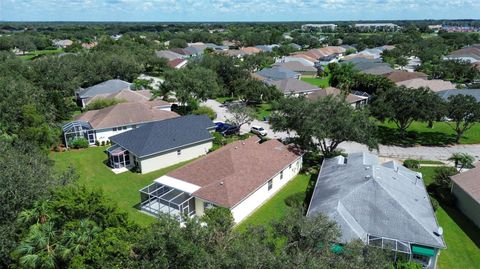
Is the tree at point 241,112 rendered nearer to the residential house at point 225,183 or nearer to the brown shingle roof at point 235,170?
the brown shingle roof at point 235,170

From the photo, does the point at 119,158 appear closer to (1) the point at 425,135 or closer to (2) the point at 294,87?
(1) the point at 425,135

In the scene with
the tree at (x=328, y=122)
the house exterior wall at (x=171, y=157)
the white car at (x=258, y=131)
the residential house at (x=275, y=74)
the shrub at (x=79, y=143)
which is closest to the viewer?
the tree at (x=328, y=122)

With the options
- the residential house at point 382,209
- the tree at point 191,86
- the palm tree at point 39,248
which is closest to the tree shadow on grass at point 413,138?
the residential house at point 382,209

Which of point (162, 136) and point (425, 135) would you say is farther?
point (425, 135)

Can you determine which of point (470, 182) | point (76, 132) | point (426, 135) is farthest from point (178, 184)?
point (426, 135)

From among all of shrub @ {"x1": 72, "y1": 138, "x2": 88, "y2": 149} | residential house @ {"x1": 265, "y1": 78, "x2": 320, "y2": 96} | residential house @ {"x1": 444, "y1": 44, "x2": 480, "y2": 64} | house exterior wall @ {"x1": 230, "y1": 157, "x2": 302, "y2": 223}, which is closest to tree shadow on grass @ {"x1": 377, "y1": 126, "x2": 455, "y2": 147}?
house exterior wall @ {"x1": 230, "y1": 157, "x2": 302, "y2": 223}

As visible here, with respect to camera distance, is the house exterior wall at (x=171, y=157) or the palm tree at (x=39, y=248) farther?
the house exterior wall at (x=171, y=157)

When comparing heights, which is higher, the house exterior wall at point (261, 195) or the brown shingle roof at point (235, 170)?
the brown shingle roof at point (235, 170)

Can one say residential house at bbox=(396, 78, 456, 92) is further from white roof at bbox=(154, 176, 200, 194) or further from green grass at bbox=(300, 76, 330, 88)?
white roof at bbox=(154, 176, 200, 194)
